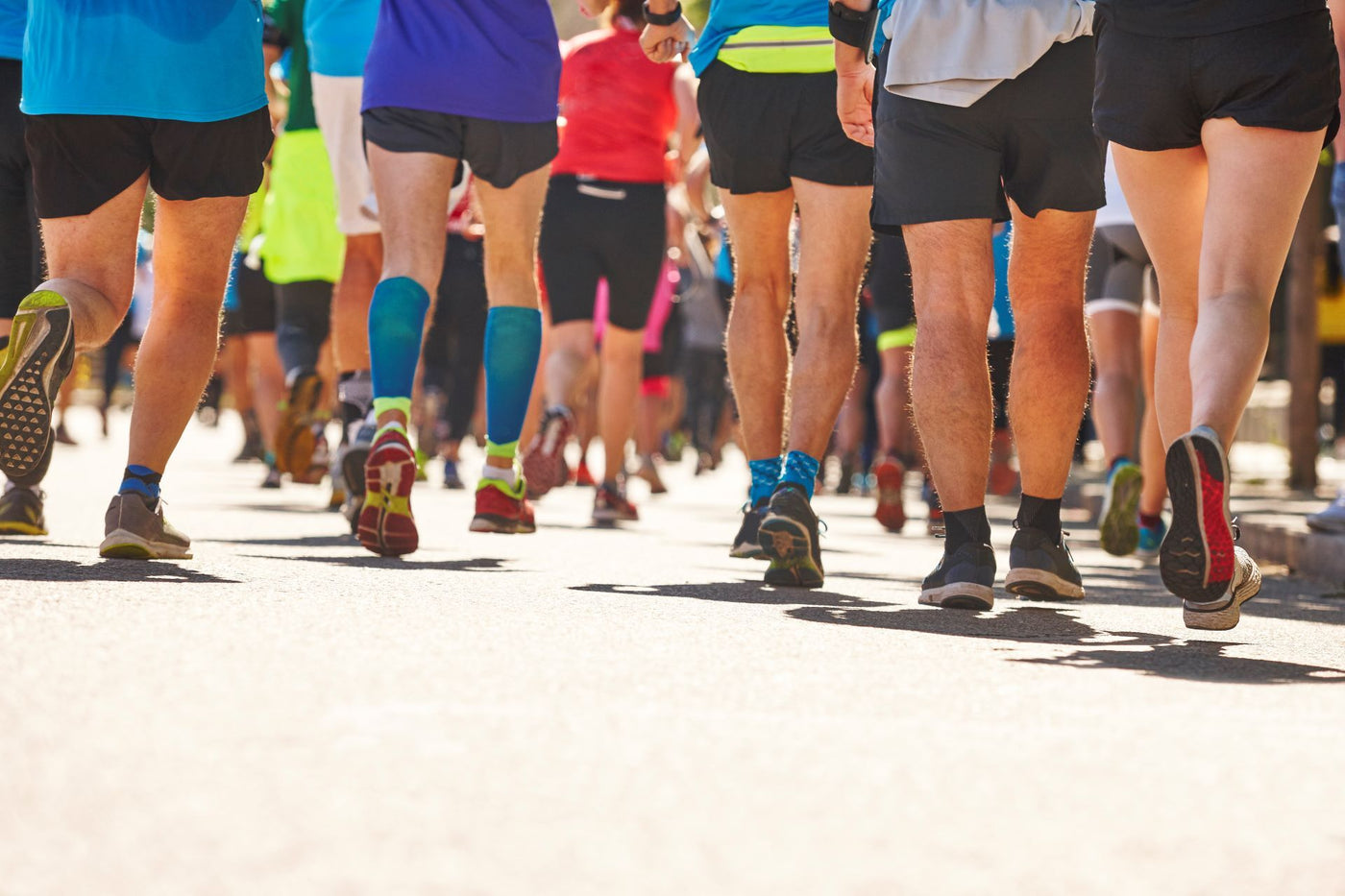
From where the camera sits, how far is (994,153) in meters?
4.19

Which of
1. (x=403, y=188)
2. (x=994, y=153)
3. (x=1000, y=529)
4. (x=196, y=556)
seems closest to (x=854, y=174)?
(x=994, y=153)

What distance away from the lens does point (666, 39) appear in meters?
5.38

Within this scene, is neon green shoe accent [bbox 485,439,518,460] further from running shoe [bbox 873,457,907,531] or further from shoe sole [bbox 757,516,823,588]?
running shoe [bbox 873,457,907,531]

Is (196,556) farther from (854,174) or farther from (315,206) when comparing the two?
(315,206)

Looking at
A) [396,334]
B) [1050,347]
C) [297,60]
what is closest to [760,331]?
[396,334]

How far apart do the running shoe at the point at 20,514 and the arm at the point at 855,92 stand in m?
2.36

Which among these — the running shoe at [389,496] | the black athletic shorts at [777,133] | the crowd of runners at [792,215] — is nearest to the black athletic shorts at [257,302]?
the crowd of runners at [792,215]

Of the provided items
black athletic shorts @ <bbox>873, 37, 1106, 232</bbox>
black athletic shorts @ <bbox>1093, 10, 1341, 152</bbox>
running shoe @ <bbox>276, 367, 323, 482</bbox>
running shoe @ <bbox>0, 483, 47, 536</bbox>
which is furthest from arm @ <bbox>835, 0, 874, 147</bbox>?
running shoe @ <bbox>276, 367, 323, 482</bbox>

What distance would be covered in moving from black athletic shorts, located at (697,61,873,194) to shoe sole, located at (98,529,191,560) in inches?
75.2

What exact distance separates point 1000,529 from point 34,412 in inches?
211

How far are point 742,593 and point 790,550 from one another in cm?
22

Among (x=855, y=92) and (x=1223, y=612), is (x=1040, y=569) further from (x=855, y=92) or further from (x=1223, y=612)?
(x=855, y=92)

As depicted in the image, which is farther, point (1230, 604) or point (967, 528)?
point (967, 528)

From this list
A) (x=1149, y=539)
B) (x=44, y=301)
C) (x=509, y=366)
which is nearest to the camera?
(x=44, y=301)
